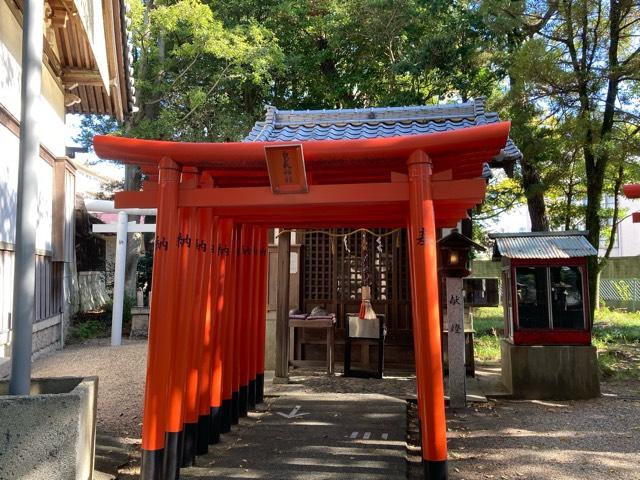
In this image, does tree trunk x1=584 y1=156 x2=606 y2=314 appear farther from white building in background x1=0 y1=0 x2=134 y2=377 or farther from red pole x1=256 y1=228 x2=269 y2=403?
white building in background x1=0 y1=0 x2=134 y2=377

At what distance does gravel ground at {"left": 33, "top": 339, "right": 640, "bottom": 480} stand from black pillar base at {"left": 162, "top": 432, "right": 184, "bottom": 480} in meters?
2.01

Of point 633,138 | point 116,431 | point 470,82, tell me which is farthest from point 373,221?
point 470,82

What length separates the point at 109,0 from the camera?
8258 millimetres

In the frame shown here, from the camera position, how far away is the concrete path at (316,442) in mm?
4961

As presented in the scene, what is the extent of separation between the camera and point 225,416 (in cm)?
632

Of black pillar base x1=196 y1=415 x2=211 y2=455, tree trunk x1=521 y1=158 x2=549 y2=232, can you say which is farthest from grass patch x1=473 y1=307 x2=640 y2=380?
black pillar base x1=196 y1=415 x2=211 y2=455

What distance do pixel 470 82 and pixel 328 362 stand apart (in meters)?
9.79

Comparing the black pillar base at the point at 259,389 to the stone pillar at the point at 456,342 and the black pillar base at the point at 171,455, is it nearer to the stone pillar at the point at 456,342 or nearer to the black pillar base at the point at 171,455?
the stone pillar at the point at 456,342

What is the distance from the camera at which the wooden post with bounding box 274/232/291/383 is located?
30.6ft

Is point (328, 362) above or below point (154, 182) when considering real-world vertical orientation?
below

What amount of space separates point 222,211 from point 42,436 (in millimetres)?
2759

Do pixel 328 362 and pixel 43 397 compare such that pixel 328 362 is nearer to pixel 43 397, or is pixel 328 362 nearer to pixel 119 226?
pixel 119 226

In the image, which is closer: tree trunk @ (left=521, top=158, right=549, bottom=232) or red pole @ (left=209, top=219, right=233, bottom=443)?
red pole @ (left=209, top=219, right=233, bottom=443)

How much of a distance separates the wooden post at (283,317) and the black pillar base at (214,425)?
11.1 feet
